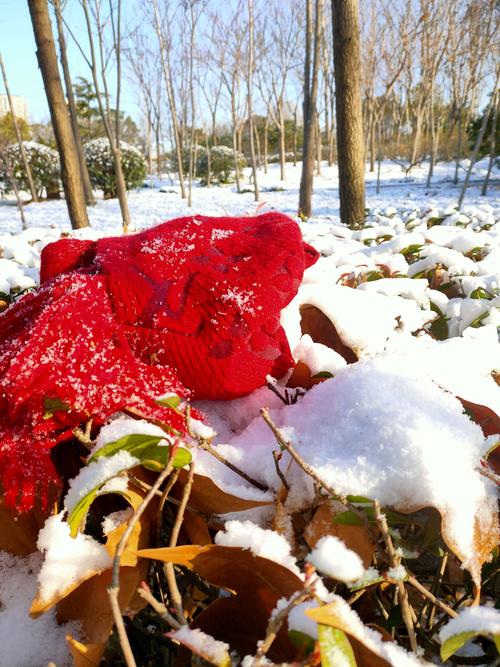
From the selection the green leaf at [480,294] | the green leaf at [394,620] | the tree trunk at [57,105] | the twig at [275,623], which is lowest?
the green leaf at [394,620]

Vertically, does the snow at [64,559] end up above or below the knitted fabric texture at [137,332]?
below

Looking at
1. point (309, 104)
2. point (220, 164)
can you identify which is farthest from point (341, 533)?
point (220, 164)

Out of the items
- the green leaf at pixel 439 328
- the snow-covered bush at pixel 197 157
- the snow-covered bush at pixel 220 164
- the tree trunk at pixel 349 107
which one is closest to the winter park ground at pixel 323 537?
the green leaf at pixel 439 328

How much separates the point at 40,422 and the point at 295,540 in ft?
1.00

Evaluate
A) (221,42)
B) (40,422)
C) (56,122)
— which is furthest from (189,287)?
(221,42)

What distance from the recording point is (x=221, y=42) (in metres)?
15.5

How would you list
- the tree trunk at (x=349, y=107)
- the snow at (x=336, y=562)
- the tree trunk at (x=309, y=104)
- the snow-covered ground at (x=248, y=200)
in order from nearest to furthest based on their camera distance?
the snow at (x=336, y=562) < the tree trunk at (x=349, y=107) < the tree trunk at (x=309, y=104) < the snow-covered ground at (x=248, y=200)

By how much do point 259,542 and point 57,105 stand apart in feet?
17.1

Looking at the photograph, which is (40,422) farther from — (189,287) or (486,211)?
(486,211)

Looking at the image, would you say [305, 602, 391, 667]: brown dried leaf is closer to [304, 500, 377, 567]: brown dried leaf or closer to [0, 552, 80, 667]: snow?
[304, 500, 377, 567]: brown dried leaf

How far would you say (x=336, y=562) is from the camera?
1.06 feet

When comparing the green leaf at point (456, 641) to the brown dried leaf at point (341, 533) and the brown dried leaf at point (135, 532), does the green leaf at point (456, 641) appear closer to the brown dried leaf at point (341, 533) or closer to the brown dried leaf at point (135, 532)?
the brown dried leaf at point (341, 533)

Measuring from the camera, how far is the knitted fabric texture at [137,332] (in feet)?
1.82

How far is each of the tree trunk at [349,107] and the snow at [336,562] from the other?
392 centimetres
